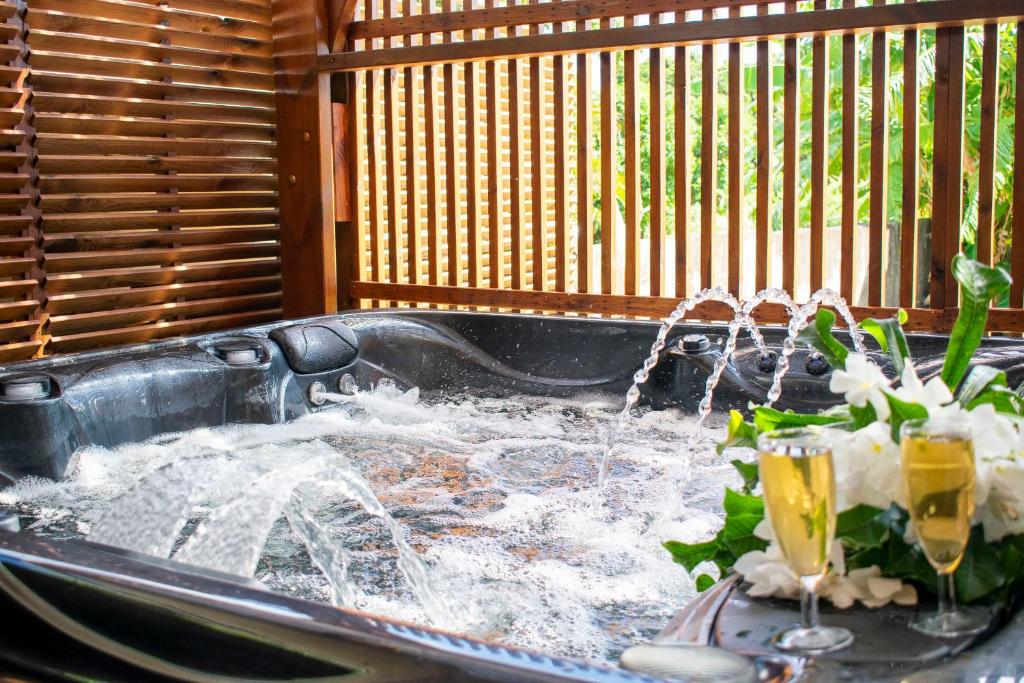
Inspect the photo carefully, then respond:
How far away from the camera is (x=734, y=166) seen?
12.7ft

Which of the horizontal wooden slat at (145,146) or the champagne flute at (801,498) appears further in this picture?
the horizontal wooden slat at (145,146)

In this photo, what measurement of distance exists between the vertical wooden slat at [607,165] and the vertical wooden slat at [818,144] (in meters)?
0.69

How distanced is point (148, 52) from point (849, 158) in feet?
8.47

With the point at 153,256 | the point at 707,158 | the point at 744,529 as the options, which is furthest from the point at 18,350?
the point at 744,529

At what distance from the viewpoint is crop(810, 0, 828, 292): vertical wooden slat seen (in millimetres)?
3676

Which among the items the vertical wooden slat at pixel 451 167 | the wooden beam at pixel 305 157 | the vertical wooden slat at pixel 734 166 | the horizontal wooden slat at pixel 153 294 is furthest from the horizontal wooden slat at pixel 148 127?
the vertical wooden slat at pixel 734 166

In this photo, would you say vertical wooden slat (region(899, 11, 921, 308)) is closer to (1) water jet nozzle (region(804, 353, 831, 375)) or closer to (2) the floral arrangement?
(1) water jet nozzle (region(804, 353, 831, 375))

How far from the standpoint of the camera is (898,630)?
1104mm

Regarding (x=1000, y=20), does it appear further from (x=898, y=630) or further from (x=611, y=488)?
(x=898, y=630)

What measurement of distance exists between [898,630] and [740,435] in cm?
32

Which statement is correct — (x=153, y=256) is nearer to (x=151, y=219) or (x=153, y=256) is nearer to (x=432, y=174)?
(x=151, y=219)

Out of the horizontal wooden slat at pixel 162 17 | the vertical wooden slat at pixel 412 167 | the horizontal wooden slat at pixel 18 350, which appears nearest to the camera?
the horizontal wooden slat at pixel 18 350

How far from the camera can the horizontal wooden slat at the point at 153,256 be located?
4.12 meters

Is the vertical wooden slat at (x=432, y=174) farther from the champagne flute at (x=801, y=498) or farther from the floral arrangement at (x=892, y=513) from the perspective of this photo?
the champagne flute at (x=801, y=498)
